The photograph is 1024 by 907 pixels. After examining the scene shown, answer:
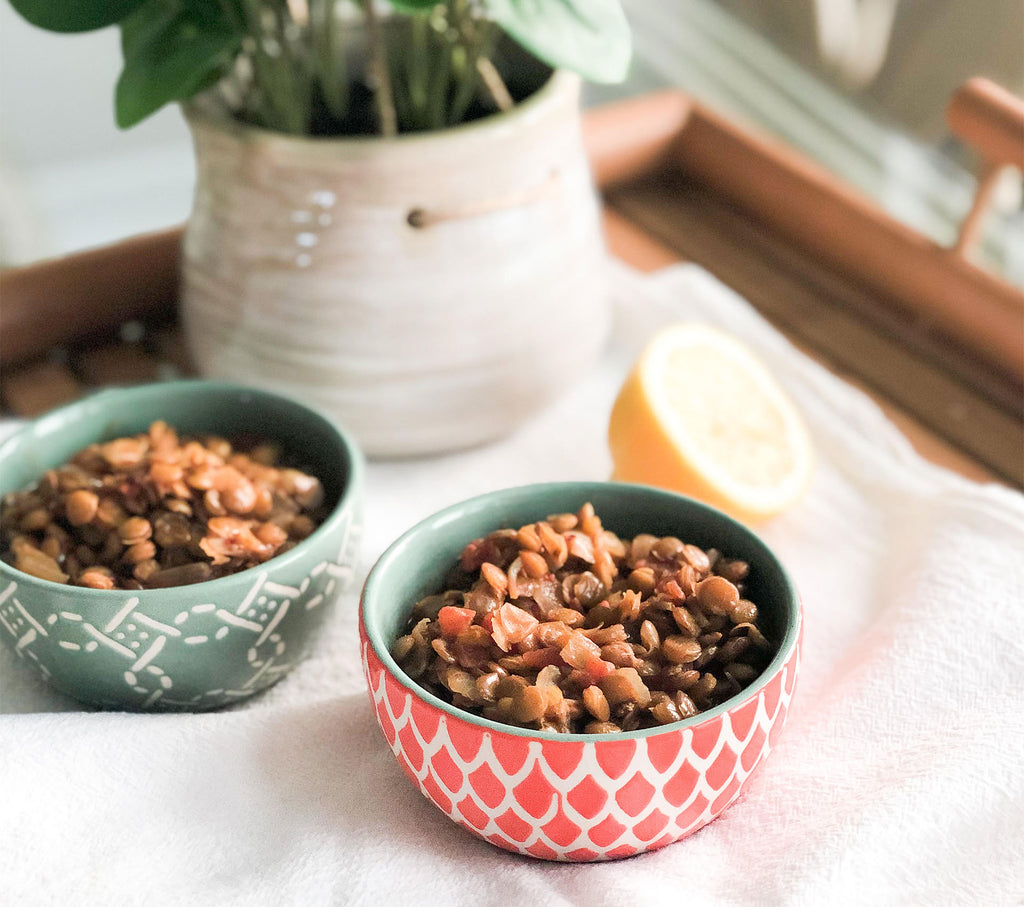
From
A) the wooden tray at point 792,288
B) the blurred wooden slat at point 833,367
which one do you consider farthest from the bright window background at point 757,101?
the blurred wooden slat at point 833,367

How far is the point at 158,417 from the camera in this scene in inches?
27.8

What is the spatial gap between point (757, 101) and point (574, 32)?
0.95 m

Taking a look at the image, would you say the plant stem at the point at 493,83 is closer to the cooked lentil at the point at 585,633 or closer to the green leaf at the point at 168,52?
the green leaf at the point at 168,52

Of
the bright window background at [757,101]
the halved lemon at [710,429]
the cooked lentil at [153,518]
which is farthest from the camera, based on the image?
the bright window background at [757,101]

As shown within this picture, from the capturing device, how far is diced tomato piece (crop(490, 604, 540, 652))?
51cm

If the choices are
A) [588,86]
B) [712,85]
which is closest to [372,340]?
[712,85]

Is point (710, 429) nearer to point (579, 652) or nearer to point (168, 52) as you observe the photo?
point (579, 652)

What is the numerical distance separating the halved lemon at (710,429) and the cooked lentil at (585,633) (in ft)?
0.38

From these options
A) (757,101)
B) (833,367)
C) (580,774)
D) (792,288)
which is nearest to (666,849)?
(580,774)

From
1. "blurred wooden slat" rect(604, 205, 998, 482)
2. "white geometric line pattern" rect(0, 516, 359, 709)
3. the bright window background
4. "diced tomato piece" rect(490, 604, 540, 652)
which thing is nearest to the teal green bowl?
"white geometric line pattern" rect(0, 516, 359, 709)

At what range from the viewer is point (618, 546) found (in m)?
0.58

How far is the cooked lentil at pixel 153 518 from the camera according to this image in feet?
1.90

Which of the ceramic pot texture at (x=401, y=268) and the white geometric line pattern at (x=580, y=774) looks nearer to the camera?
the white geometric line pattern at (x=580, y=774)

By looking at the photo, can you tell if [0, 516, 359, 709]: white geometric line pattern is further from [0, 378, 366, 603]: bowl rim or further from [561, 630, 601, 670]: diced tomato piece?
[561, 630, 601, 670]: diced tomato piece
